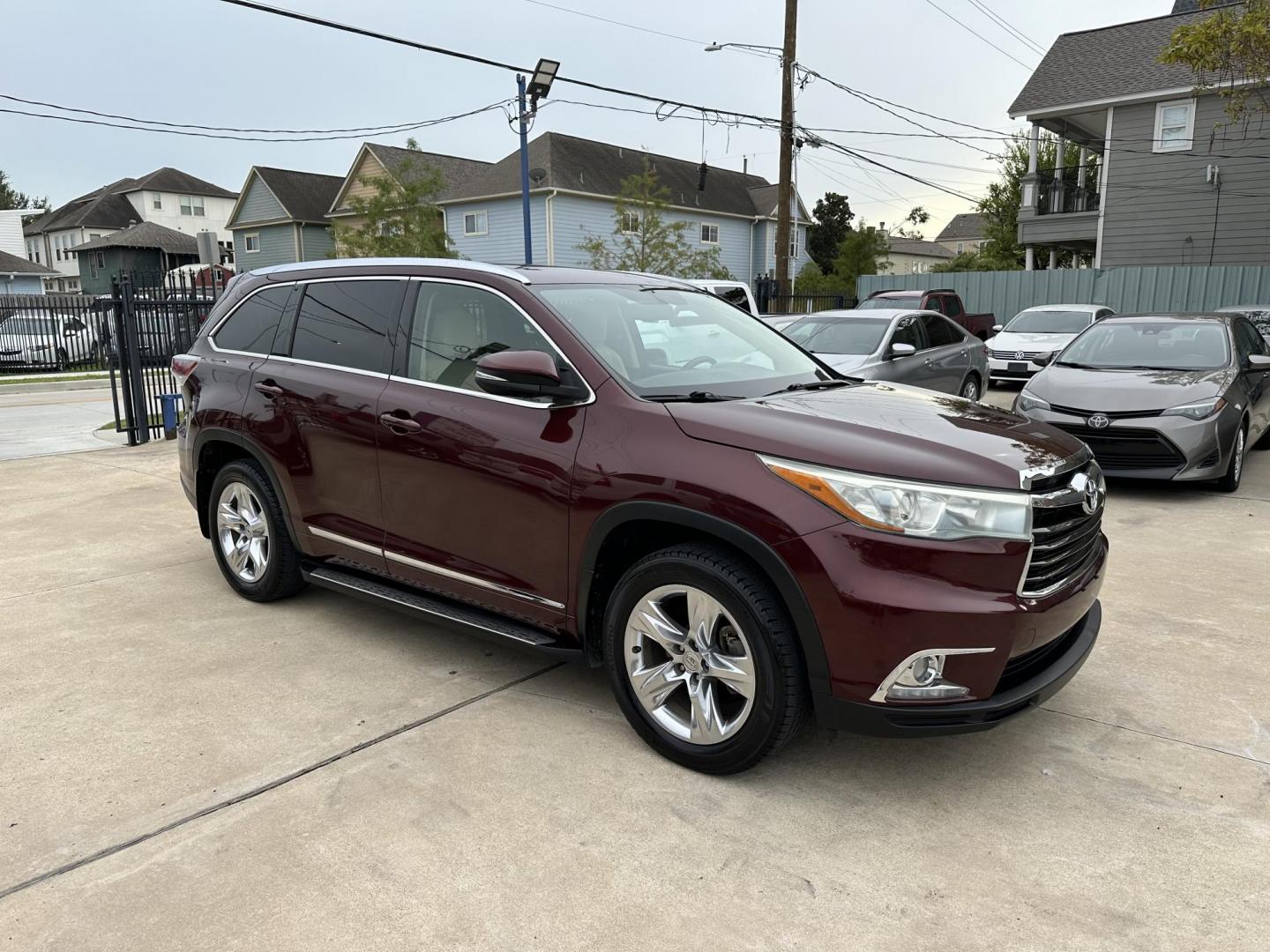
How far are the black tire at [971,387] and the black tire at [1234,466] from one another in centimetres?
368

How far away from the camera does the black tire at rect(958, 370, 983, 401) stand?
37.8ft

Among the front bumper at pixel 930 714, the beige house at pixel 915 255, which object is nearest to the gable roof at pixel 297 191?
the front bumper at pixel 930 714

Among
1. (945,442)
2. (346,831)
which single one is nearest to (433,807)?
(346,831)

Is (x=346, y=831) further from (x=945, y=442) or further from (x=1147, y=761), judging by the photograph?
(x=1147, y=761)

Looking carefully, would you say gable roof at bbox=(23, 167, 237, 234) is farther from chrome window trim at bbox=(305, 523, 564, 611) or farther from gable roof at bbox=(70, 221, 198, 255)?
chrome window trim at bbox=(305, 523, 564, 611)

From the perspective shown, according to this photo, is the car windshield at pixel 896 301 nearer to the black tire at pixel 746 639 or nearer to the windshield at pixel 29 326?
the black tire at pixel 746 639

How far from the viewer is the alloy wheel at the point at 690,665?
308 centimetres

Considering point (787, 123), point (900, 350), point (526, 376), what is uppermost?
point (787, 123)

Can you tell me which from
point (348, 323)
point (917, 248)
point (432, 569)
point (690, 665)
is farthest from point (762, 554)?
point (917, 248)

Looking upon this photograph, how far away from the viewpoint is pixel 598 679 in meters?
4.11

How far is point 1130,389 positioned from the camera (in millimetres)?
7656

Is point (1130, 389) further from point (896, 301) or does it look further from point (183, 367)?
point (896, 301)

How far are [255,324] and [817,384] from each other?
10.0ft

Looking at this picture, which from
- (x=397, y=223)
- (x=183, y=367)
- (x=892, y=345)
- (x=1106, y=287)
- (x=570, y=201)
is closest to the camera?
(x=183, y=367)
